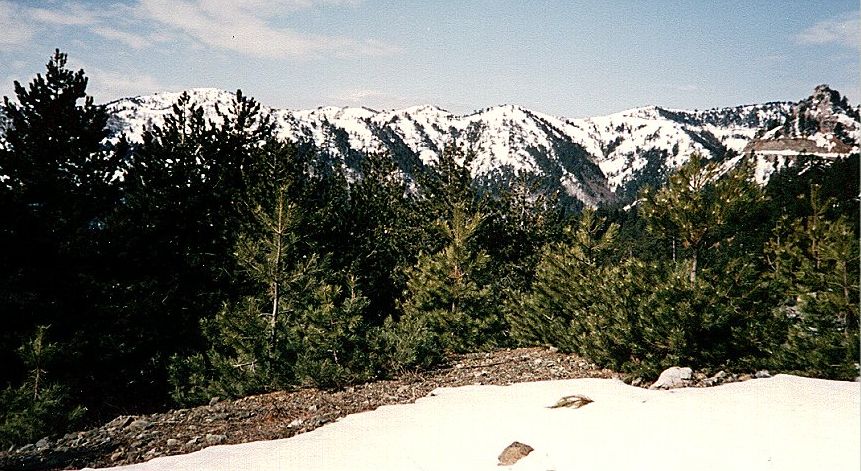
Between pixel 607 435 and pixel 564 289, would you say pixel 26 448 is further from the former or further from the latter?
pixel 564 289

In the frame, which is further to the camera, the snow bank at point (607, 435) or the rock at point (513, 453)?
the rock at point (513, 453)

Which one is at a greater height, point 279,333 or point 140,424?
point 279,333

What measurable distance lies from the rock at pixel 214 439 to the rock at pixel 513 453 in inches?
195

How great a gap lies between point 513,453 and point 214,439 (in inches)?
209

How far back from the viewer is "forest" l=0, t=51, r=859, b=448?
36.8 ft

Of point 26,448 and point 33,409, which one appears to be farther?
point 33,409

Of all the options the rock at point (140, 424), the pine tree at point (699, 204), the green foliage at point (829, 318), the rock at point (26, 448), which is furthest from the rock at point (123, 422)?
the green foliage at point (829, 318)

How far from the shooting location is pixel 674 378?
404 inches

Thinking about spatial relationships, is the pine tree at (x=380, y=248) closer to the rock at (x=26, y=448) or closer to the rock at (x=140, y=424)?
the rock at (x=140, y=424)

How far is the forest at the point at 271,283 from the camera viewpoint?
11227mm

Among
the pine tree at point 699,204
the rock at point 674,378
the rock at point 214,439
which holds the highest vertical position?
the pine tree at point 699,204

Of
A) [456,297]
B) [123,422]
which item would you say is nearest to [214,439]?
[123,422]

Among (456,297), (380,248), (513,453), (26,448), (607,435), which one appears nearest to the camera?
(513,453)

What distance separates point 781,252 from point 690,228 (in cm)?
721
